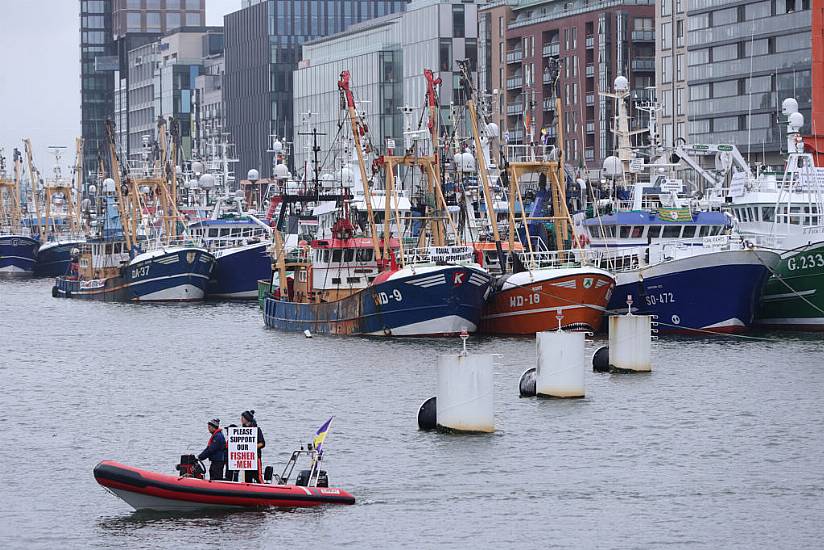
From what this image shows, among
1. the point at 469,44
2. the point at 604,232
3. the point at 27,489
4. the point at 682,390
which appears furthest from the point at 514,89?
the point at 27,489

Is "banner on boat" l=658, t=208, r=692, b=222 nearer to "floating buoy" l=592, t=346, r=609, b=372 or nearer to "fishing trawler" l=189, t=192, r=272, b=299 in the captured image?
"floating buoy" l=592, t=346, r=609, b=372

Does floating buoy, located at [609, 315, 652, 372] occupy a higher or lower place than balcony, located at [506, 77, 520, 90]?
lower

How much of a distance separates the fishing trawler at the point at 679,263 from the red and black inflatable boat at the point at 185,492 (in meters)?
36.7

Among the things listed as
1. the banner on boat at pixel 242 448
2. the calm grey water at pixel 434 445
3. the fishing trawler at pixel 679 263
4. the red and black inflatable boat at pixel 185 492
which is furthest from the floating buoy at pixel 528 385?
the banner on boat at pixel 242 448

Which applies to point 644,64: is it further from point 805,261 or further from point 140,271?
point 805,261

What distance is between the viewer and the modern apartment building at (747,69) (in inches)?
5536

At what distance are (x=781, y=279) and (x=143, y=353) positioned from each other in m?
29.5

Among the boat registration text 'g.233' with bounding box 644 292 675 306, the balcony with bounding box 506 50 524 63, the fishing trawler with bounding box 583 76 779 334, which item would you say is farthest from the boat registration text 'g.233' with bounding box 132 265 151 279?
the balcony with bounding box 506 50 524 63

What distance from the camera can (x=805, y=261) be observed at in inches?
3132

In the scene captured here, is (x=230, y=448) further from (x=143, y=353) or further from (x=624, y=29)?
(x=624, y=29)

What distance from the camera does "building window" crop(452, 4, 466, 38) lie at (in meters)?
196

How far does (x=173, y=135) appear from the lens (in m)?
139

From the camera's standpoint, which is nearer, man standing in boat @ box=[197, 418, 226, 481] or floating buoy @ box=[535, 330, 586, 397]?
man standing in boat @ box=[197, 418, 226, 481]

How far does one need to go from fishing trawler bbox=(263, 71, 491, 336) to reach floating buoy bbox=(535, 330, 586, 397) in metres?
19.3
